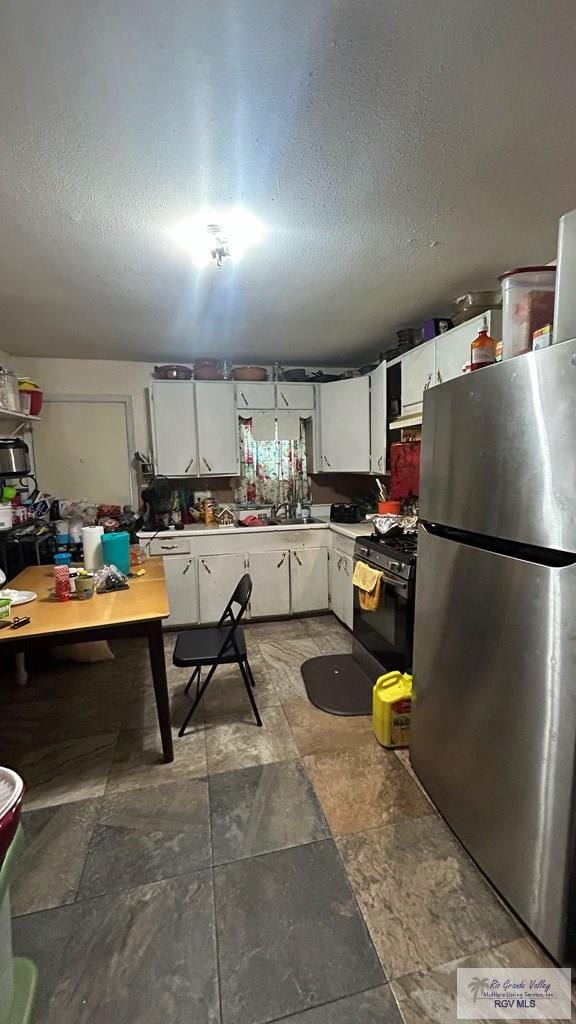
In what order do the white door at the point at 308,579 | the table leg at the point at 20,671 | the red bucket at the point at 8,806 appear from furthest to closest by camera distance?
the white door at the point at 308,579, the table leg at the point at 20,671, the red bucket at the point at 8,806

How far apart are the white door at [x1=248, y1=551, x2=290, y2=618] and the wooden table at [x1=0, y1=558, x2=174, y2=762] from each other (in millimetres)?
1436

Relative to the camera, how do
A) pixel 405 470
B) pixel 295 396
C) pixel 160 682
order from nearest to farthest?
pixel 160 682, pixel 405 470, pixel 295 396

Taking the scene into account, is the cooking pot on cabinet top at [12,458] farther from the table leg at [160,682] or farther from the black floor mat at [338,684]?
the black floor mat at [338,684]

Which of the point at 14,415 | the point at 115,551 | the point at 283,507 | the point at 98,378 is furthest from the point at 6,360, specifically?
the point at 283,507

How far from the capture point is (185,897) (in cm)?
138

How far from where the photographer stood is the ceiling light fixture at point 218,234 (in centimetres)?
161

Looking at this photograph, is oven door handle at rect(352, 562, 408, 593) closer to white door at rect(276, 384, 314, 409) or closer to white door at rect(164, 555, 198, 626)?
white door at rect(164, 555, 198, 626)

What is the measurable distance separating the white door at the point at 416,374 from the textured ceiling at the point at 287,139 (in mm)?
448

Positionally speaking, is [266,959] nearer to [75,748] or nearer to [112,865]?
[112,865]

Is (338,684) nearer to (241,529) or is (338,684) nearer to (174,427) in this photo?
(241,529)

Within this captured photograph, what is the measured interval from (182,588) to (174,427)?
4.57ft

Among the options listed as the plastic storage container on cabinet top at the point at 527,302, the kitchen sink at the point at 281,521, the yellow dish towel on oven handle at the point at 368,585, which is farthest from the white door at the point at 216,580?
the plastic storage container on cabinet top at the point at 527,302

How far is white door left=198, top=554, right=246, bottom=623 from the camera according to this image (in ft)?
11.4

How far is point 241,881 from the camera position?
143 cm
